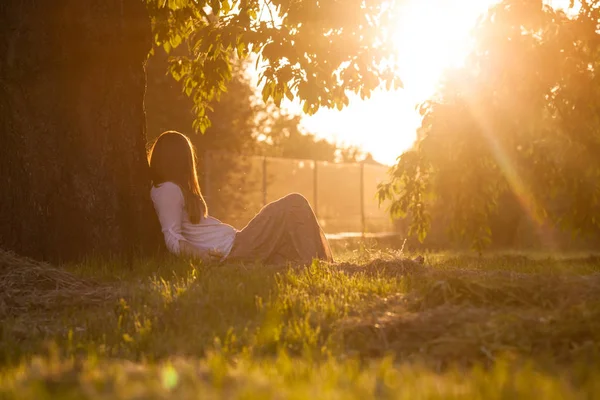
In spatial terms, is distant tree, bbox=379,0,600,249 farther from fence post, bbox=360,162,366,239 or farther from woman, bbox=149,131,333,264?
fence post, bbox=360,162,366,239

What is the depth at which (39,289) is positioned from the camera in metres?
6.48

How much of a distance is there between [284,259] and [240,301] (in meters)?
3.09

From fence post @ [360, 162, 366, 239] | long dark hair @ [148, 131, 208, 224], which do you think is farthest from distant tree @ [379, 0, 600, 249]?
fence post @ [360, 162, 366, 239]

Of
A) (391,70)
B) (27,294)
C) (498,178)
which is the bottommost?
(27,294)

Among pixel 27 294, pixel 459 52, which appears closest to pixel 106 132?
pixel 27 294

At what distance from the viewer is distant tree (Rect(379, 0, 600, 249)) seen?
1033 cm

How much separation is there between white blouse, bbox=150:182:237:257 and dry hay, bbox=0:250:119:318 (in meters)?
2.04

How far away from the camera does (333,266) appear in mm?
7637

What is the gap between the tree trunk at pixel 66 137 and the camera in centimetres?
873

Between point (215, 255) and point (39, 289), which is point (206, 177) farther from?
point (39, 289)

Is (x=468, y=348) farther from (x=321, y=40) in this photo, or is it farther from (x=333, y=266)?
(x=321, y=40)

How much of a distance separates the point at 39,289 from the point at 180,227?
2.74 m

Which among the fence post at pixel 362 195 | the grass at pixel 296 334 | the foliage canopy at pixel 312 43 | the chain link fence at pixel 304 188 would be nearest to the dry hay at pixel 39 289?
the grass at pixel 296 334

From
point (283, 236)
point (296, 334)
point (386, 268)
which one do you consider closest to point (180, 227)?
point (283, 236)
